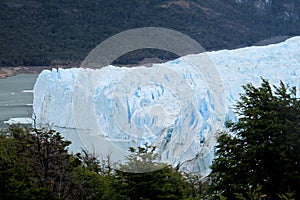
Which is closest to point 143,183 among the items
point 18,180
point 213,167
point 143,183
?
point 143,183

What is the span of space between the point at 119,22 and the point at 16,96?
31820 mm

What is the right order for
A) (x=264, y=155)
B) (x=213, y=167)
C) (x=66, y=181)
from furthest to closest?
(x=213, y=167)
(x=264, y=155)
(x=66, y=181)

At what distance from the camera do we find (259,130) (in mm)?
7121

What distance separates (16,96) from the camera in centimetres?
3212

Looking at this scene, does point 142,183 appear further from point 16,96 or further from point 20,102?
point 16,96

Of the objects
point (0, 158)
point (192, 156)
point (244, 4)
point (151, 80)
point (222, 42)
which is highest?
point (244, 4)

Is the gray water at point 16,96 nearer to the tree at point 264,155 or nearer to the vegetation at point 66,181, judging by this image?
the vegetation at point 66,181

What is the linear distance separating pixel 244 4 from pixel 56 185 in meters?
67.2

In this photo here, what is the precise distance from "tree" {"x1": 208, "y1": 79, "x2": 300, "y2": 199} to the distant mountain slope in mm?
40601

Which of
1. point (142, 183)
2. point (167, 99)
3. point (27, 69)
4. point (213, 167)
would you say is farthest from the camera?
point (27, 69)

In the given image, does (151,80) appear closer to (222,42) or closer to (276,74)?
(276,74)

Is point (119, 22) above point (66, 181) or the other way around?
above

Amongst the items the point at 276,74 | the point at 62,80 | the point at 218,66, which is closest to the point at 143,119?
the point at 218,66

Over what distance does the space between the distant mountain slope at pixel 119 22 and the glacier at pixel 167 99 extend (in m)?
26.2
